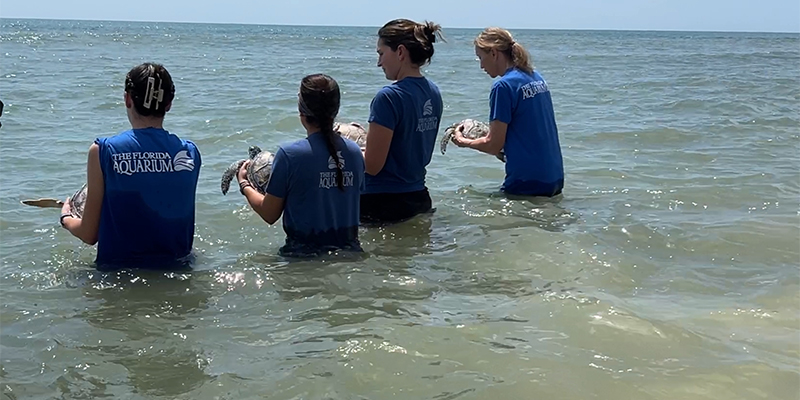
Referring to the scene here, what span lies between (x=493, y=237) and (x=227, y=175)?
2031 millimetres

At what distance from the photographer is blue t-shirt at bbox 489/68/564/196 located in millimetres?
6223

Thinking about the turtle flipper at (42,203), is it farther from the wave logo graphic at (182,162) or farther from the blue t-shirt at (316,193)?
the blue t-shirt at (316,193)

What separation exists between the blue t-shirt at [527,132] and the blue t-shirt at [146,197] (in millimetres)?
2607

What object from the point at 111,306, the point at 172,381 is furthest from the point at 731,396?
the point at 111,306

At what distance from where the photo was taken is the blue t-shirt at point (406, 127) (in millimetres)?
5340

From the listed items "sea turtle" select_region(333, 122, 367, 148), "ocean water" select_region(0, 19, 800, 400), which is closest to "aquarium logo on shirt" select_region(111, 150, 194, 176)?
"ocean water" select_region(0, 19, 800, 400)

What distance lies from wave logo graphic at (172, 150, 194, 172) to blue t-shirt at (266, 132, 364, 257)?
50cm

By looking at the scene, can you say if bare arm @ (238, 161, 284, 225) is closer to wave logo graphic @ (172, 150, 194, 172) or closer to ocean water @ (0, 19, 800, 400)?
ocean water @ (0, 19, 800, 400)

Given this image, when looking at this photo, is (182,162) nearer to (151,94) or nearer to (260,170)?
(151,94)

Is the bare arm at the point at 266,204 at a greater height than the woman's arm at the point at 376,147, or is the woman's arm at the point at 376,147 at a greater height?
the woman's arm at the point at 376,147

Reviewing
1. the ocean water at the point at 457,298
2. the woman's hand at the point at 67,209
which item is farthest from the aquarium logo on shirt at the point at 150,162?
the ocean water at the point at 457,298

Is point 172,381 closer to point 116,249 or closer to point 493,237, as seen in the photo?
point 116,249

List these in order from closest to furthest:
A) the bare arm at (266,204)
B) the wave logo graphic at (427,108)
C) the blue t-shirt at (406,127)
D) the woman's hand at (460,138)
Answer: the bare arm at (266,204) → the blue t-shirt at (406,127) → the wave logo graphic at (427,108) → the woman's hand at (460,138)

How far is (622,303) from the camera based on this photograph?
4613 millimetres
